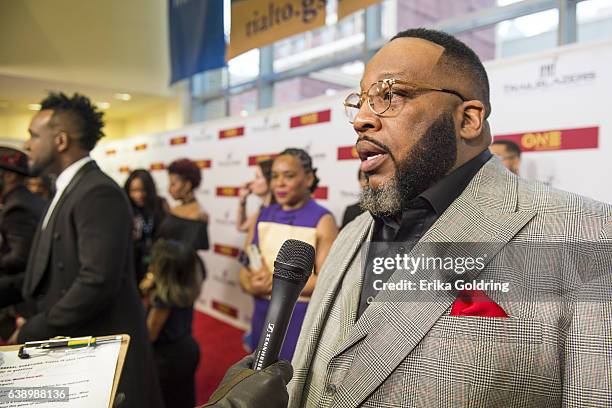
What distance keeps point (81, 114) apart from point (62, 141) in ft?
0.52

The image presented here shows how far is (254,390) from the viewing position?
2.30ft

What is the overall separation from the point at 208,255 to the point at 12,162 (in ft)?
9.36

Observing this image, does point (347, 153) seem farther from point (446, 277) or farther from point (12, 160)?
point (446, 277)

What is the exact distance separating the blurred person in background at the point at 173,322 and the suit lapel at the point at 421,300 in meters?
1.50

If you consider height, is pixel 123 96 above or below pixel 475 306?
above

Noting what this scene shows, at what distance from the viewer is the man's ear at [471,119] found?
99 cm

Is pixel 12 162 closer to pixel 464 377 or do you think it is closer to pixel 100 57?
pixel 464 377

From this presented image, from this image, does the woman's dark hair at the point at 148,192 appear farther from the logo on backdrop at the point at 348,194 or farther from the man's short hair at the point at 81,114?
the man's short hair at the point at 81,114

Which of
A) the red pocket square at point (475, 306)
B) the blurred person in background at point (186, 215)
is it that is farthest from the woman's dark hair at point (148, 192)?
the red pocket square at point (475, 306)

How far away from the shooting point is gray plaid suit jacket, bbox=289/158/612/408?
0.71m

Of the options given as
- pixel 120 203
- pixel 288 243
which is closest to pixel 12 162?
pixel 120 203

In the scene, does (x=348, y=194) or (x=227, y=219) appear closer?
(x=348, y=194)

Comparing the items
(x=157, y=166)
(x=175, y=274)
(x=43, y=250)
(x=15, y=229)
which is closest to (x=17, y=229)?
(x=15, y=229)

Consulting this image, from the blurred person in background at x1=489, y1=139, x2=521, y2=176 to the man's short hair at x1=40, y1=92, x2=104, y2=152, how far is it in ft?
6.13
